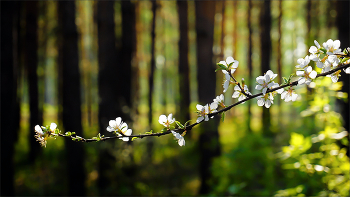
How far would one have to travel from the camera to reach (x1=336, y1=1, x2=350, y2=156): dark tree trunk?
3396mm

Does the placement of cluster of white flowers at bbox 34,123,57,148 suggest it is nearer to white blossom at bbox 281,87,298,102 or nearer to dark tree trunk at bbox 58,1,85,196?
white blossom at bbox 281,87,298,102

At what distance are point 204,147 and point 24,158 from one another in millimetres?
7012

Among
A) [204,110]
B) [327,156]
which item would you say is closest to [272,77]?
[204,110]

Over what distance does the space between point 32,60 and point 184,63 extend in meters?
5.42

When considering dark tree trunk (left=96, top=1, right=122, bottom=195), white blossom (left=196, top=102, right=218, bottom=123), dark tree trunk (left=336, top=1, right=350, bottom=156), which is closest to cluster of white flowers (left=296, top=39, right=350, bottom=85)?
white blossom (left=196, top=102, right=218, bottom=123)

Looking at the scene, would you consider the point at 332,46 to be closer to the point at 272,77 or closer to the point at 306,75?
the point at 306,75

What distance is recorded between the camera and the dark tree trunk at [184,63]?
716cm

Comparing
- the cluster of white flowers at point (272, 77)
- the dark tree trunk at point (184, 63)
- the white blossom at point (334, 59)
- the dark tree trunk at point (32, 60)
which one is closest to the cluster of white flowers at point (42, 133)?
the cluster of white flowers at point (272, 77)

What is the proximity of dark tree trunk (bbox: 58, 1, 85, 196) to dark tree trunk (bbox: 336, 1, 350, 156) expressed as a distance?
4.58 m

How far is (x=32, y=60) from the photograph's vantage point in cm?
823

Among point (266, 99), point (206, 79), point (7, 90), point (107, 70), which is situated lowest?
point (266, 99)

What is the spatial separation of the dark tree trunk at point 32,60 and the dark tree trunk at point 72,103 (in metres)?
4.24

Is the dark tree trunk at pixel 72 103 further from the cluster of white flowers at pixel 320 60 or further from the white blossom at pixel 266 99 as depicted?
the cluster of white flowers at pixel 320 60

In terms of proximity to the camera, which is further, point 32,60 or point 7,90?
point 32,60
